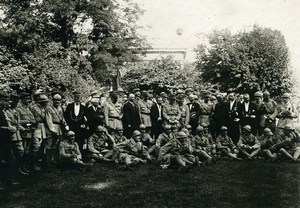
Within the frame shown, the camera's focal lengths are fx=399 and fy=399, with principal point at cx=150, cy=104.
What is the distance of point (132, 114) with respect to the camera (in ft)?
31.1

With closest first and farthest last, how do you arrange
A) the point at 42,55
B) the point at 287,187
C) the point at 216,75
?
the point at 287,187, the point at 42,55, the point at 216,75

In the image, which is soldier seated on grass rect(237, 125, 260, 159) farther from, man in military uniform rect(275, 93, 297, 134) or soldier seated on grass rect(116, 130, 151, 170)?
soldier seated on grass rect(116, 130, 151, 170)

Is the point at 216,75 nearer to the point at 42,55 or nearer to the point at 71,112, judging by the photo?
the point at 42,55

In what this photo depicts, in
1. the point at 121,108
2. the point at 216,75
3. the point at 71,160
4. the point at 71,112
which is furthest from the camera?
the point at 216,75

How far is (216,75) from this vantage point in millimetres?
22953

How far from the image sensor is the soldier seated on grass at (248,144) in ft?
29.9

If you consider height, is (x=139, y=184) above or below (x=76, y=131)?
below

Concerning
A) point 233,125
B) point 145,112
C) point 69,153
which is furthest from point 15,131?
point 233,125

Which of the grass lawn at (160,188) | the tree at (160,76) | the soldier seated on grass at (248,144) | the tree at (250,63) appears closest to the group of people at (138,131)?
the soldier seated on grass at (248,144)

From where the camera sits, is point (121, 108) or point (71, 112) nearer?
point (71, 112)

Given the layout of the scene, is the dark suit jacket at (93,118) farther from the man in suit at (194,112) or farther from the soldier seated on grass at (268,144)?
the soldier seated on grass at (268,144)

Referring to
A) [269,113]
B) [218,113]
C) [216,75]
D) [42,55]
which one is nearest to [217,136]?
[218,113]

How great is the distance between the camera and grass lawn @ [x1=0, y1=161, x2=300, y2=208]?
559 centimetres

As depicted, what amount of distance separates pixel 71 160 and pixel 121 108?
7.30ft
